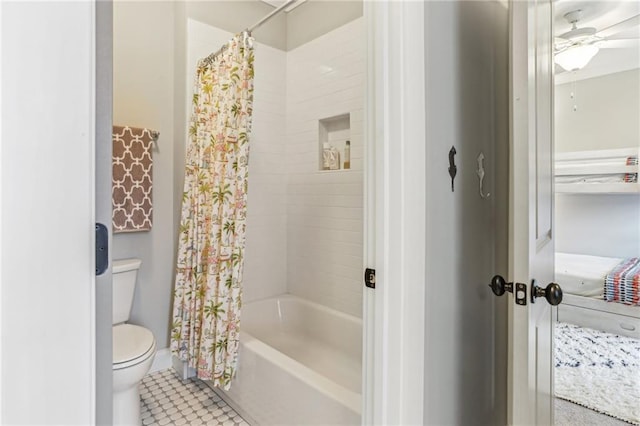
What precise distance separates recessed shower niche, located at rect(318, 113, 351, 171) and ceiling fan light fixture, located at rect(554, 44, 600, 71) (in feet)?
5.42

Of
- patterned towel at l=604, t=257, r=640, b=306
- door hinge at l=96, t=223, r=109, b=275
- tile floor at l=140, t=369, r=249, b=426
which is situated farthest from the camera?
patterned towel at l=604, t=257, r=640, b=306

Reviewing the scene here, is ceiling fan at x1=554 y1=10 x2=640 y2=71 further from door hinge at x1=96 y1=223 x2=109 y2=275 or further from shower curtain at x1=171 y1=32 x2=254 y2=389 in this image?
door hinge at x1=96 y1=223 x2=109 y2=275

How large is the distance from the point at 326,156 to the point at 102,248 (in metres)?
2.20

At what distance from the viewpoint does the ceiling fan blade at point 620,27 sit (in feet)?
7.98

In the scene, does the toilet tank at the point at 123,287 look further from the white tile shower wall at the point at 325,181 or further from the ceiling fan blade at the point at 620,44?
the ceiling fan blade at the point at 620,44

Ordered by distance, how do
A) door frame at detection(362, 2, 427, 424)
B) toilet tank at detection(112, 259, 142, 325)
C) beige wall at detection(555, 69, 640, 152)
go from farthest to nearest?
beige wall at detection(555, 69, 640, 152) → toilet tank at detection(112, 259, 142, 325) → door frame at detection(362, 2, 427, 424)

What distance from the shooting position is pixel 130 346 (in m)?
1.86

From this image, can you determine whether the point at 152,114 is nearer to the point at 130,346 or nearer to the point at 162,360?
the point at 130,346

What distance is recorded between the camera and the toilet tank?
217cm

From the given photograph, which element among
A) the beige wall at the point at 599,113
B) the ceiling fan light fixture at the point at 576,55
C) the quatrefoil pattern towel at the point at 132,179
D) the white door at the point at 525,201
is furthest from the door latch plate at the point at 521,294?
the beige wall at the point at 599,113

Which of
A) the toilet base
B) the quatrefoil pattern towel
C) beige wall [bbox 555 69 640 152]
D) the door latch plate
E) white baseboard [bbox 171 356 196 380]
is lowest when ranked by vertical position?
white baseboard [bbox 171 356 196 380]

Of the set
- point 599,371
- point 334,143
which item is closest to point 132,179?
point 334,143

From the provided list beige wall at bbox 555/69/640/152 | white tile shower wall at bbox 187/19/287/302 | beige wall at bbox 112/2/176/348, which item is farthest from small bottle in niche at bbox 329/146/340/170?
beige wall at bbox 555/69/640/152

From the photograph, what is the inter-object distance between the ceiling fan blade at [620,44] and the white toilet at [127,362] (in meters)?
3.67
